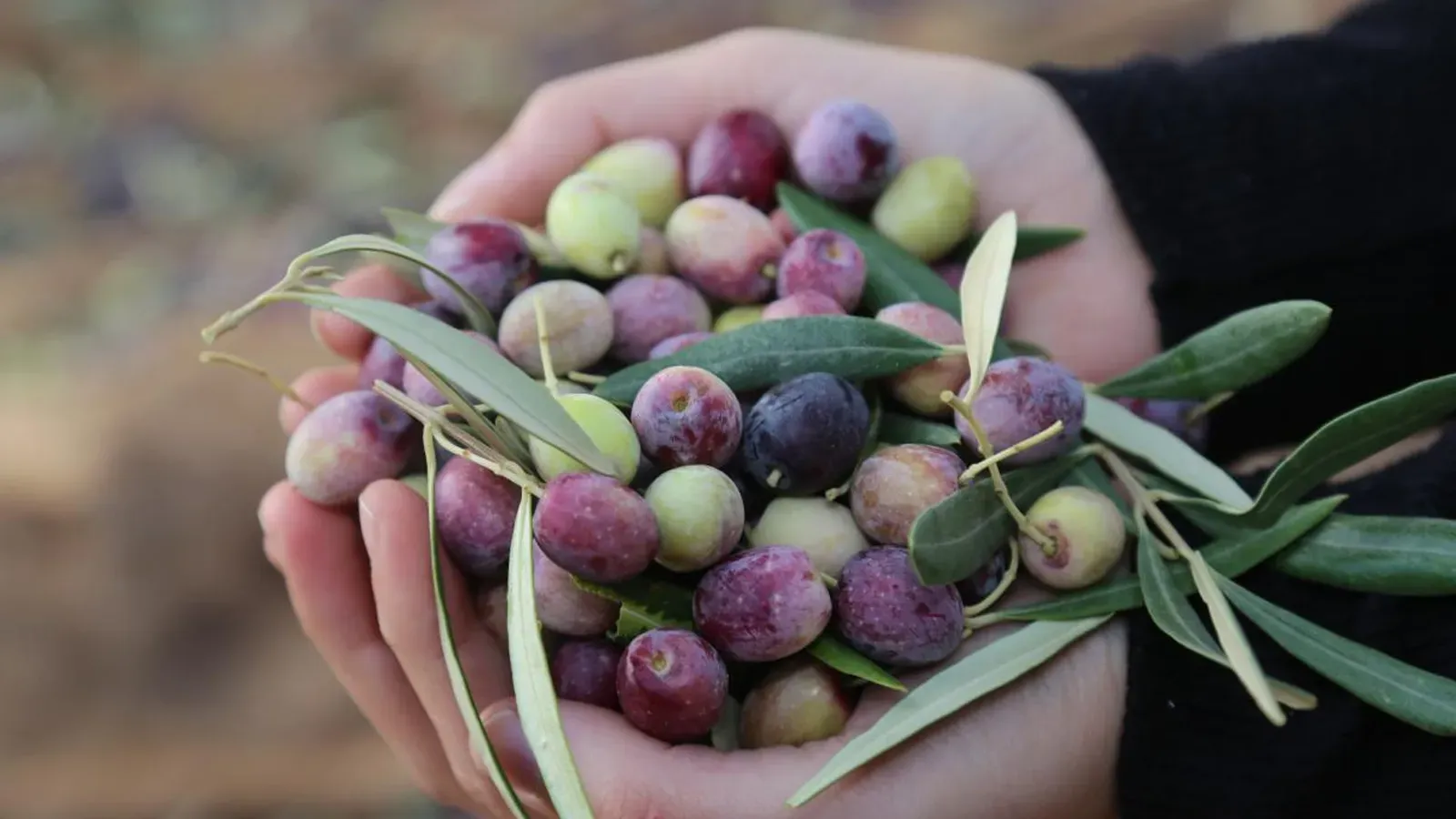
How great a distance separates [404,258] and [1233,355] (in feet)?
1.44

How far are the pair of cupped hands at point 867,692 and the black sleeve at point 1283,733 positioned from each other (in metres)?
0.02

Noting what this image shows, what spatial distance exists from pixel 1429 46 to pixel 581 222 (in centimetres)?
68

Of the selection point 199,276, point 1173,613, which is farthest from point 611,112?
point 199,276

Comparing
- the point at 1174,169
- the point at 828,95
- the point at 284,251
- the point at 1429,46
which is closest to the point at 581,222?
the point at 828,95

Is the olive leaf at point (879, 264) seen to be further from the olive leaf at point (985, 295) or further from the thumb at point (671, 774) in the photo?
the thumb at point (671, 774)

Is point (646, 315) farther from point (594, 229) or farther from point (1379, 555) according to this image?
point (1379, 555)

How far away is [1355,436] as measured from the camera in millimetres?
568

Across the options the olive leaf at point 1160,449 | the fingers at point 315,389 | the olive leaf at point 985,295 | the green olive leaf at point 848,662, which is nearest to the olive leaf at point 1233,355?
the olive leaf at point 1160,449

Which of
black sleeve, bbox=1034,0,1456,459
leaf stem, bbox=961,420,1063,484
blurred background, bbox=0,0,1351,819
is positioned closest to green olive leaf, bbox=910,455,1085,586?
leaf stem, bbox=961,420,1063,484

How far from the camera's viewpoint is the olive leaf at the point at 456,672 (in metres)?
0.48

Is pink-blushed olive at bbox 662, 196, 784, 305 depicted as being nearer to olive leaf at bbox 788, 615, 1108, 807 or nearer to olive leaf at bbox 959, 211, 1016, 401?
olive leaf at bbox 959, 211, 1016, 401

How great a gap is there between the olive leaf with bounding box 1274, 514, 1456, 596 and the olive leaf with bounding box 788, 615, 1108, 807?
11 cm

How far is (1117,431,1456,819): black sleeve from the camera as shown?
0.59 m

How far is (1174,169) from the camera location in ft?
2.81
